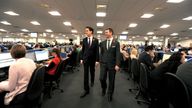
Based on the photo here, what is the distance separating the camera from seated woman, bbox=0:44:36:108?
169cm

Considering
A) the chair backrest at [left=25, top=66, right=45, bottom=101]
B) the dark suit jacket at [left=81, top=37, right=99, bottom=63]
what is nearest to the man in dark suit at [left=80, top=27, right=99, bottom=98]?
the dark suit jacket at [left=81, top=37, right=99, bottom=63]

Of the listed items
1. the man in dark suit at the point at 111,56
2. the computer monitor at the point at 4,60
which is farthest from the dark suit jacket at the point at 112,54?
the computer monitor at the point at 4,60

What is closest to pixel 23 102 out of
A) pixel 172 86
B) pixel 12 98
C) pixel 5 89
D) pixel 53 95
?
pixel 12 98

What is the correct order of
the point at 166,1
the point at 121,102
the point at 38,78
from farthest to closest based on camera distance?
the point at 166,1, the point at 121,102, the point at 38,78

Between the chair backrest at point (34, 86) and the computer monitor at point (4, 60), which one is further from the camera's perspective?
the computer monitor at point (4, 60)

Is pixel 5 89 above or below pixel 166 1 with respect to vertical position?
below

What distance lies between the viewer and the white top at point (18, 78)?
1.69 meters

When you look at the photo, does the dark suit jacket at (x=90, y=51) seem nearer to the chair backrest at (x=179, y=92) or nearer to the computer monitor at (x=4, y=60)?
the computer monitor at (x=4, y=60)

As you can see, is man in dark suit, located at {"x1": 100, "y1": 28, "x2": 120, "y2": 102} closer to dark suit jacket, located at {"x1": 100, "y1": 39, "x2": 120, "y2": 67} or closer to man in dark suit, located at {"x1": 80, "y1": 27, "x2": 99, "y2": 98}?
dark suit jacket, located at {"x1": 100, "y1": 39, "x2": 120, "y2": 67}

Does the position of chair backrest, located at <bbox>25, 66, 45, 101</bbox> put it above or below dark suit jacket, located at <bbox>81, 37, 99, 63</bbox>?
below

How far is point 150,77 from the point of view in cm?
270

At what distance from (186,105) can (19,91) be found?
173cm

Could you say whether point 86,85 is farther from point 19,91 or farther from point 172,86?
point 172,86

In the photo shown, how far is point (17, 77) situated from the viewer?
171cm
